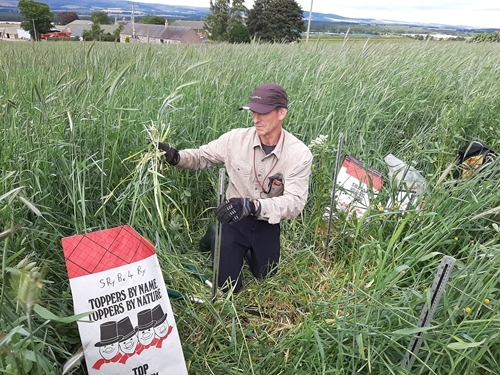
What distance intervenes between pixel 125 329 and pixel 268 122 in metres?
1.13

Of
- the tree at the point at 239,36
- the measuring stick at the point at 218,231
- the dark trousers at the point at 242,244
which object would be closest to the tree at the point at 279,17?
the tree at the point at 239,36

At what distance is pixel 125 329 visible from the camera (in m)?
1.17

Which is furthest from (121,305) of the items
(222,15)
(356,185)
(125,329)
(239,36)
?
(222,15)

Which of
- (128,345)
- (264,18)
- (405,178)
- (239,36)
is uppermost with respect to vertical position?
(264,18)

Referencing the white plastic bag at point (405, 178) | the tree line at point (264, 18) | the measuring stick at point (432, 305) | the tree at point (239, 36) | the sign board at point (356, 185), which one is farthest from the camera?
the tree line at point (264, 18)

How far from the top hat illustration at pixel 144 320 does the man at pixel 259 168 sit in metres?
0.63

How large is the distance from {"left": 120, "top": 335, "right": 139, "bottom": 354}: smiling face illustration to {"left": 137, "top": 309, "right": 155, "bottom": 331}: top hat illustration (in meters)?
0.04

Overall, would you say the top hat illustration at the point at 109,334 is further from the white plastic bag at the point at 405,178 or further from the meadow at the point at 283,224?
the white plastic bag at the point at 405,178

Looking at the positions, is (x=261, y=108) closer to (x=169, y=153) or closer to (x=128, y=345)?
(x=169, y=153)

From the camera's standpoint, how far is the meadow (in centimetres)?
125

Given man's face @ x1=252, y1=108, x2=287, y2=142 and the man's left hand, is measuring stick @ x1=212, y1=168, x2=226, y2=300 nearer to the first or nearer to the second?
the man's left hand

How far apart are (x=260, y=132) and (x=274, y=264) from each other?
0.74m

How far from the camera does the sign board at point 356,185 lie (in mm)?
2093

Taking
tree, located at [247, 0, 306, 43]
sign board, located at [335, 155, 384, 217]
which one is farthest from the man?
tree, located at [247, 0, 306, 43]
